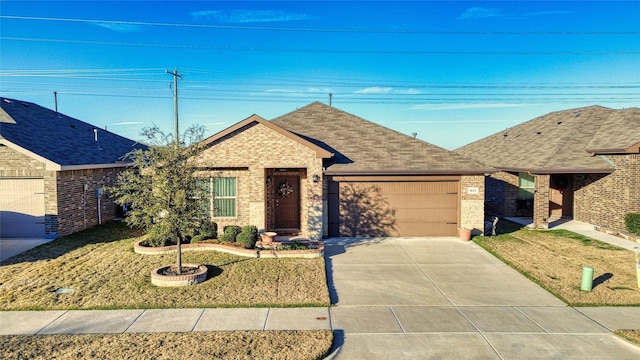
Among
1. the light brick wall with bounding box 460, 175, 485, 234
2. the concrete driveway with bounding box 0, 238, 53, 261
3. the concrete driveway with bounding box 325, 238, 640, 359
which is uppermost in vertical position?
the light brick wall with bounding box 460, 175, 485, 234

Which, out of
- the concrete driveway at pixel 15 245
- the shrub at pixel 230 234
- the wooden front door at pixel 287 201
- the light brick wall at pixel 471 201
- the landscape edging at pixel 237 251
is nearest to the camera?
the landscape edging at pixel 237 251

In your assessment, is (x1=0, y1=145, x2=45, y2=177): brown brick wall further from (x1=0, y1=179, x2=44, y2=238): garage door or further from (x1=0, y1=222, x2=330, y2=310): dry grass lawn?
(x1=0, y1=222, x2=330, y2=310): dry grass lawn

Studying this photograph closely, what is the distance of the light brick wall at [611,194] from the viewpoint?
16406 mm

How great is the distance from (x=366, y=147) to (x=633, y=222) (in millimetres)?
11549

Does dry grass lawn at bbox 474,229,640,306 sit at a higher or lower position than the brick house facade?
lower

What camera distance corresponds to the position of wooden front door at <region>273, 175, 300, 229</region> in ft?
55.4

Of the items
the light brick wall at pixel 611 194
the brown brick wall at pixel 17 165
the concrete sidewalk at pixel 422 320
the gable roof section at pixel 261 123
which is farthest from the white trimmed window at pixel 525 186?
the brown brick wall at pixel 17 165

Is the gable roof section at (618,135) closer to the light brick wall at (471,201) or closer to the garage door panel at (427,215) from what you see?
the light brick wall at (471,201)

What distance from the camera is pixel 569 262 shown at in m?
12.4

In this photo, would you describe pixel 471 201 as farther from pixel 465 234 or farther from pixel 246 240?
pixel 246 240

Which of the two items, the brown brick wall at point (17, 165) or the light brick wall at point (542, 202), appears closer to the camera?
the brown brick wall at point (17, 165)

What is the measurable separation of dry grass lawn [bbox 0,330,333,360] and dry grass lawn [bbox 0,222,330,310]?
146 cm

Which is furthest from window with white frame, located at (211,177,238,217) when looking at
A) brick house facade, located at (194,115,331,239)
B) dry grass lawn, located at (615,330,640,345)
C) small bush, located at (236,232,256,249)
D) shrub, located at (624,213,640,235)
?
shrub, located at (624,213,640,235)

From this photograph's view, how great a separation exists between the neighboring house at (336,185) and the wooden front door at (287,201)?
0.15 feet
